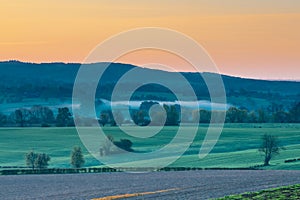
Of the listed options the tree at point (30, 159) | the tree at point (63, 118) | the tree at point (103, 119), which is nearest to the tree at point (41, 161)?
the tree at point (30, 159)

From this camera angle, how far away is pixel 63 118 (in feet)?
394

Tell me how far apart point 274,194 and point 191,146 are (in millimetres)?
51176

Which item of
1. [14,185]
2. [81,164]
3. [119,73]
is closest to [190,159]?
[81,164]

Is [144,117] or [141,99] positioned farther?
[141,99]

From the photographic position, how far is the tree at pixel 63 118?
386 feet

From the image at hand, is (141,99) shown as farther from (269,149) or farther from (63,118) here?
(269,149)

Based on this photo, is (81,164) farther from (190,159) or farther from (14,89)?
(14,89)

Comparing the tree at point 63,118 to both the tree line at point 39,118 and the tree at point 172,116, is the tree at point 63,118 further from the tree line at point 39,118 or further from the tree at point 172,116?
the tree at point 172,116

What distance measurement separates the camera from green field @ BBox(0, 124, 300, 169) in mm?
75188

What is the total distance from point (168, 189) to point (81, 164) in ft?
108

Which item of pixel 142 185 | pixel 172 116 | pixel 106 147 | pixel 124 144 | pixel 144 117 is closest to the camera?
pixel 142 185

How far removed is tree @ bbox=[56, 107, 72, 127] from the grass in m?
79.1

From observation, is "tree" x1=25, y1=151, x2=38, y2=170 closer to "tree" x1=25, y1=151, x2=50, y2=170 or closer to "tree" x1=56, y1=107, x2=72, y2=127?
"tree" x1=25, y1=151, x2=50, y2=170

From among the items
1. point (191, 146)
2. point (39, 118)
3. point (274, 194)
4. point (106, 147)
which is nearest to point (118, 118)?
point (39, 118)
